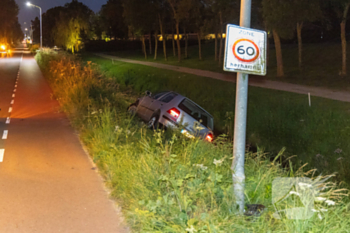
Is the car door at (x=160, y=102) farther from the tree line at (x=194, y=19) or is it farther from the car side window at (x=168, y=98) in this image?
the tree line at (x=194, y=19)

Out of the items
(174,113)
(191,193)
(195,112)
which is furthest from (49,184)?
(195,112)

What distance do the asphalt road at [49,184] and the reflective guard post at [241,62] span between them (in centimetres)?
164

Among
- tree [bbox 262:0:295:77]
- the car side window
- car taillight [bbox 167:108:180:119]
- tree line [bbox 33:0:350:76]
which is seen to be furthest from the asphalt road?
tree line [bbox 33:0:350:76]

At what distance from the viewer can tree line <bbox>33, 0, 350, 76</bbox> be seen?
21.8 meters

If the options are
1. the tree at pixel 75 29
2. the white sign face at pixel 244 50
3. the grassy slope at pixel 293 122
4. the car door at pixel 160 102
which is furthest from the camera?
the tree at pixel 75 29

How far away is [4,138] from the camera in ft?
36.5

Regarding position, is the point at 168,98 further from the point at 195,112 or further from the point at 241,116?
the point at 241,116

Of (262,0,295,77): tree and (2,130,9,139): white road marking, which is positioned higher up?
(262,0,295,77): tree

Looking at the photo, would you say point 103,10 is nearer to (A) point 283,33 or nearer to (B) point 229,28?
(A) point 283,33

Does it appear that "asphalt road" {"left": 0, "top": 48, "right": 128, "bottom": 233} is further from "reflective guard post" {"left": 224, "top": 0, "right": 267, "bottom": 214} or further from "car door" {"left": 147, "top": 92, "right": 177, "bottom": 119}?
"car door" {"left": 147, "top": 92, "right": 177, "bottom": 119}

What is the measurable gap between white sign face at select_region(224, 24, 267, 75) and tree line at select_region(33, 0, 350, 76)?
701 inches

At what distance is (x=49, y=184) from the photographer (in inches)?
272

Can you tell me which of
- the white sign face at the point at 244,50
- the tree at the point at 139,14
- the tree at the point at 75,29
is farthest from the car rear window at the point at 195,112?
the tree at the point at 75,29

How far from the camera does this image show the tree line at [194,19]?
71.6 ft
